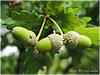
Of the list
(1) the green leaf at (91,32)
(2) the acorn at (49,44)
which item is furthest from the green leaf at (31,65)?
(1) the green leaf at (91,32)

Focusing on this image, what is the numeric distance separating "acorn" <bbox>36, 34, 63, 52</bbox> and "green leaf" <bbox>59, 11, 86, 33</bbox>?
338mm

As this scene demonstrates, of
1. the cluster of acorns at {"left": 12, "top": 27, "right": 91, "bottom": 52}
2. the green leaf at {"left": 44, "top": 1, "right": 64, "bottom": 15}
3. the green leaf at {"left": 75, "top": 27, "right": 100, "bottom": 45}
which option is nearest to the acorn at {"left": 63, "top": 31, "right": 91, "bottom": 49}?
the cluster of acorns at {"left": 12, "top": 27, "right": 91, "bottom": 52}

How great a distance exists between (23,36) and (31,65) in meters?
0.52

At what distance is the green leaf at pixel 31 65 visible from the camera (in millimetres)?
1386

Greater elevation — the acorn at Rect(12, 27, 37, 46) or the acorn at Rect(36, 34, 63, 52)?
the acorn at Rect(12, 27, 37, 46)

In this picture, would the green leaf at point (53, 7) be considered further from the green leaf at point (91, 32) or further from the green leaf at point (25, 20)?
the green leaf at point (91, 32)

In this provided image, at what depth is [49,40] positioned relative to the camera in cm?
104

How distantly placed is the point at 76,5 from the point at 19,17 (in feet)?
2.40

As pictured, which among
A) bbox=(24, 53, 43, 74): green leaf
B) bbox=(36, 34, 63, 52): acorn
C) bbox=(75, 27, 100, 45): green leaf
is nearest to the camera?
bbox=(36, 34, 63, 52): acorn

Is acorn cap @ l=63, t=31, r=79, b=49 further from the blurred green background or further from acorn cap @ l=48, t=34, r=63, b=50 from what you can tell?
the blurred green background

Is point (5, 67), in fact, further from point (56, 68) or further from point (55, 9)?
point (55, 9)

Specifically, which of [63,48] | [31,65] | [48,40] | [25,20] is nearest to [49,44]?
[48,40]

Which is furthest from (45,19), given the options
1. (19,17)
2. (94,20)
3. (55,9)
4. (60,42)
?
(94,20)

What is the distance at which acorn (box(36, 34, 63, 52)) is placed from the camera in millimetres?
1006
